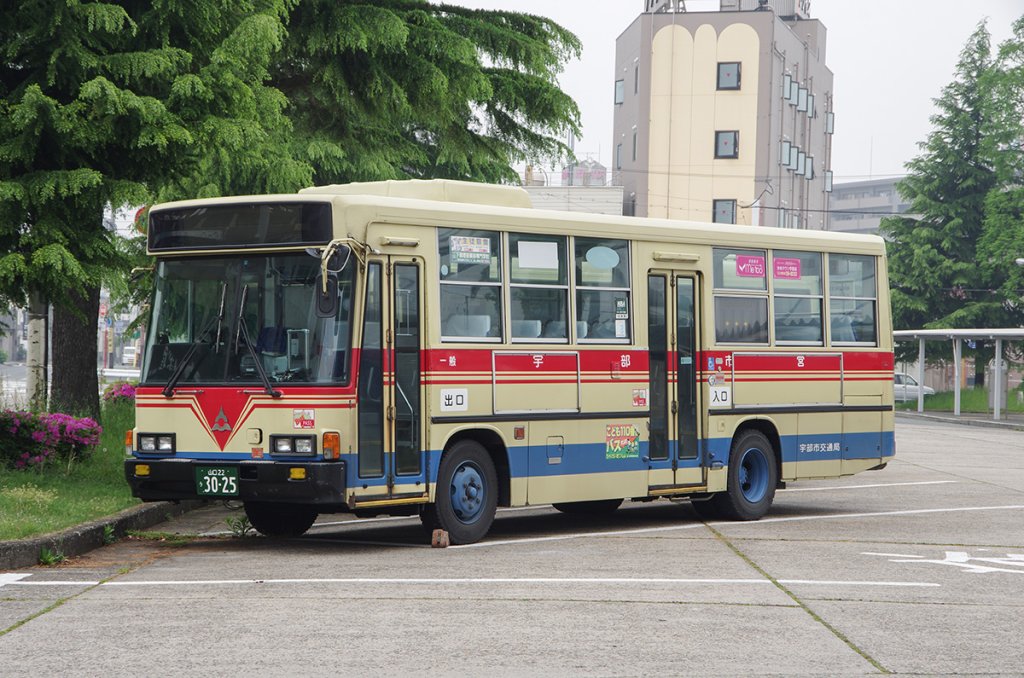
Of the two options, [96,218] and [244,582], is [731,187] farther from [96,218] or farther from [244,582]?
[244,582]

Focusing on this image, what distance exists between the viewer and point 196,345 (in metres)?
13.3

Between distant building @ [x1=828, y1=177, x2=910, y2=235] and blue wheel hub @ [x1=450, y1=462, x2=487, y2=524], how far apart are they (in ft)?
478

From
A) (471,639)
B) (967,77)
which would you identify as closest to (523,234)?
(471,639)

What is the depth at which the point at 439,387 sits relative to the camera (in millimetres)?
13484

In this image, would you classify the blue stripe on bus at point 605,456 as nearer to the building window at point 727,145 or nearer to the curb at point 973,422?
the curb at point 973,422

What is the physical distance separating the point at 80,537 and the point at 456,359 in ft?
11.3

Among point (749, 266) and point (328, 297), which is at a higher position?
point (749, 266)

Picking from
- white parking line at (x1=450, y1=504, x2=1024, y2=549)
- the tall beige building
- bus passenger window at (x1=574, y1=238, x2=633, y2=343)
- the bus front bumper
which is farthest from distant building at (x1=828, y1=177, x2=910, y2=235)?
the bus front bumper

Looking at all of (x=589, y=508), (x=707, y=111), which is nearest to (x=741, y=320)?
(x=589, y=508)

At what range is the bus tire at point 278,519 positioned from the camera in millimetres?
14414

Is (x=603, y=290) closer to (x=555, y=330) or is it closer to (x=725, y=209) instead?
(x=555, y=330)

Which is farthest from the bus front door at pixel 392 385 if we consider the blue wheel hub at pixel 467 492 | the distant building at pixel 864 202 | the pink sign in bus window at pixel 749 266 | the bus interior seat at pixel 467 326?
the distant building at pixel 864 202

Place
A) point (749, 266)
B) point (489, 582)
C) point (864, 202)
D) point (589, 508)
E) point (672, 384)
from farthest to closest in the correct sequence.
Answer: point (864, 202) → point (589, 508) → point (749, 266) → point (672, 384) → point (489, 582)

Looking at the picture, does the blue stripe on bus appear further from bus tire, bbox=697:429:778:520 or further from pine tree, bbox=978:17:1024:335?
pine tree, bbox=978:17:1024:335
